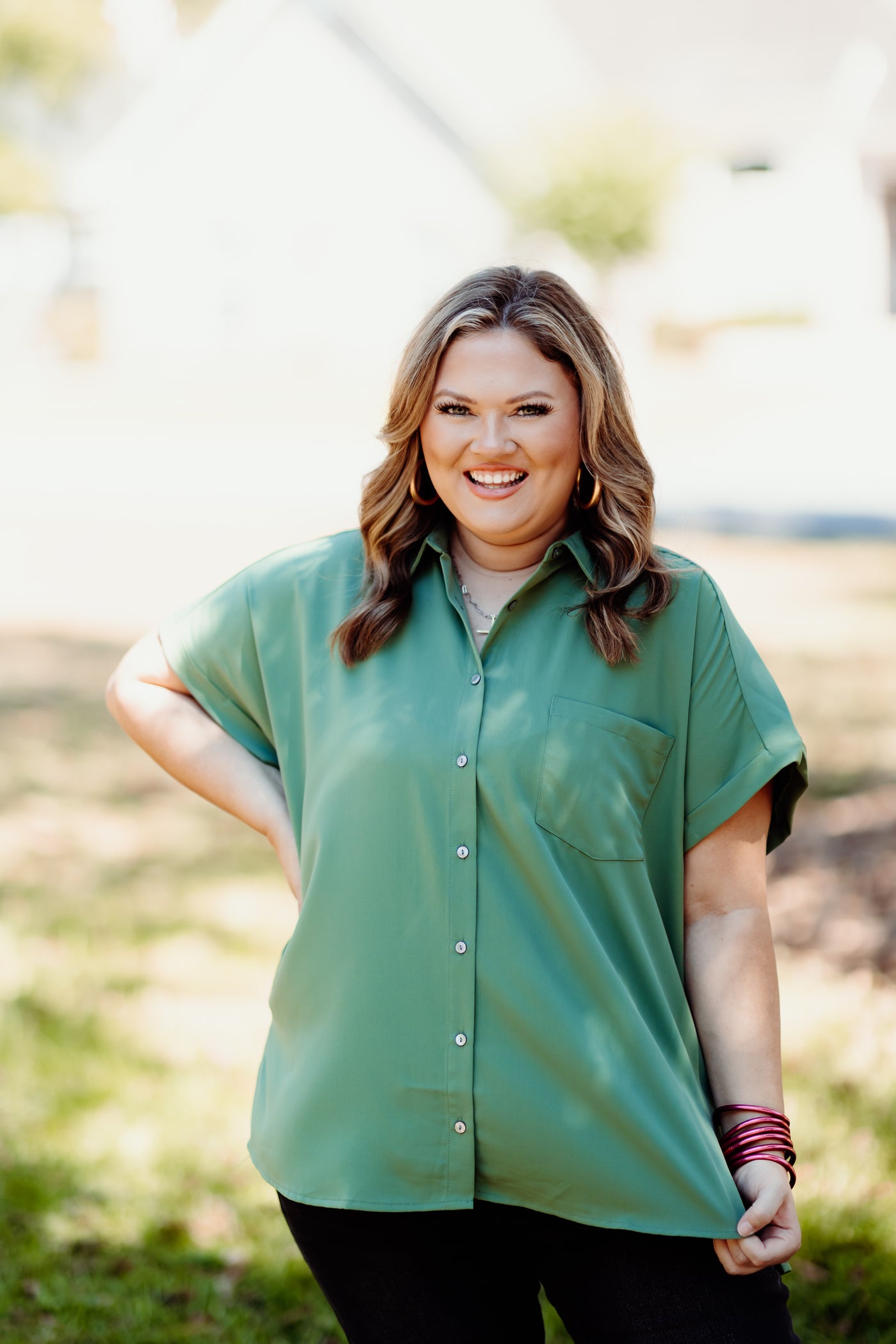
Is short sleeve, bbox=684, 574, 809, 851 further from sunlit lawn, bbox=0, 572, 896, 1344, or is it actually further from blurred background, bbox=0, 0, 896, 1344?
sunlit lawn, bbox=0, 572, 896, 1344

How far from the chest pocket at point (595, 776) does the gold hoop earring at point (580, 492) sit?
0.37m

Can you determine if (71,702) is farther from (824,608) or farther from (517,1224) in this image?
(517,1224)

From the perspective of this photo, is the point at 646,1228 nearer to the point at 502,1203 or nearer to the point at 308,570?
the point at 502,1203

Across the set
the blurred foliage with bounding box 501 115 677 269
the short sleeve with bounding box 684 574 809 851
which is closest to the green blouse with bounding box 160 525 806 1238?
the short sleeve with bounding box 684 574 809 851

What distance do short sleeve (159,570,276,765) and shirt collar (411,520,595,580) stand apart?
1.03 feet

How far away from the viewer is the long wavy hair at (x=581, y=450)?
2.17 m

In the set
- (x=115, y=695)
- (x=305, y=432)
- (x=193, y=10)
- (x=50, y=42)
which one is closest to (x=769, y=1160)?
(x=115, y=695)

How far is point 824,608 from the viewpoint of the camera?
11266 millimetres

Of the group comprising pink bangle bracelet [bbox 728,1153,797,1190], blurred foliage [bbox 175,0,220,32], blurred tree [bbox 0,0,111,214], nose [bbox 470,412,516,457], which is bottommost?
pink bangle bracelet [bbox 728,1153,797,1190]

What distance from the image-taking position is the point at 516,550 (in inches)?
91.0

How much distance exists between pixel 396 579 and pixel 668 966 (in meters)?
0.73

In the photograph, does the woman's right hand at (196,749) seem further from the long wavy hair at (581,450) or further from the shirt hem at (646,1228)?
the shirt hem at (646,1228)

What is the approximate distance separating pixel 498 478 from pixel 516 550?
0.47 ft

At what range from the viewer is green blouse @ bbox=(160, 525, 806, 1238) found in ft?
6.67
